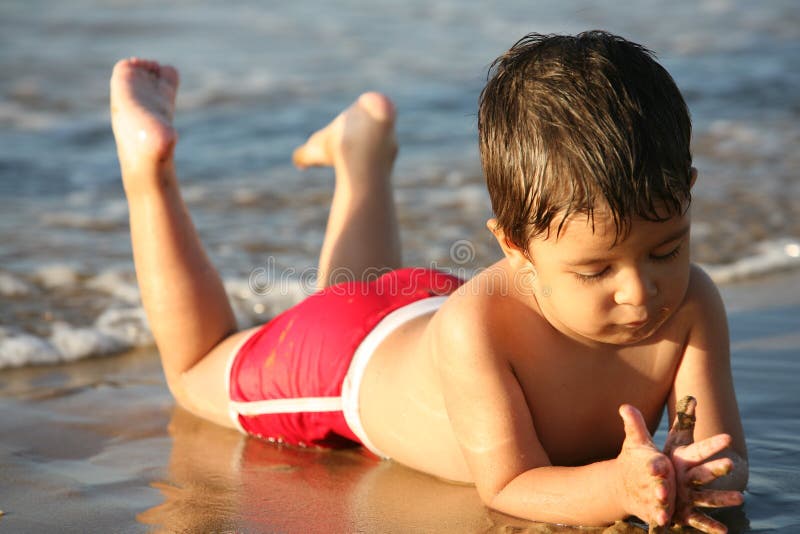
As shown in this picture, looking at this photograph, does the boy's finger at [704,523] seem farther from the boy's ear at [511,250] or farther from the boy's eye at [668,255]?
the boy's ear at [511,250]

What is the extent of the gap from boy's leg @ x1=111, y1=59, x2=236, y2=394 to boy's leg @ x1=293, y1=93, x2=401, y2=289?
17.1 inches

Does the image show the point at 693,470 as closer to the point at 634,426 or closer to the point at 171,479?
the point at 634,426

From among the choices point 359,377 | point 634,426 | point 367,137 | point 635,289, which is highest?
point 367,137

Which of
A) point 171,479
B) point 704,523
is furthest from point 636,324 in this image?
→ point 171,479

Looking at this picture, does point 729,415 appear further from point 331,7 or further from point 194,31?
point 331,7

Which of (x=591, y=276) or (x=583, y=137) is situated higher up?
(x=583, y=137)

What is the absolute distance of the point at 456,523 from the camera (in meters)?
2.46

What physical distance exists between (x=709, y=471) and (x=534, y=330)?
538mm

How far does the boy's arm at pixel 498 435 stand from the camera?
2299mm

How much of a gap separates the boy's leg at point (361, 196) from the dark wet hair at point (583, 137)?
1364 millimetres

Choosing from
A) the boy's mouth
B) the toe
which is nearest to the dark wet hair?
the boy's mouth

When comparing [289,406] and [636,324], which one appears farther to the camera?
[289,406]

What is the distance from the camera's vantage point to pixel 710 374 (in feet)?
8.20

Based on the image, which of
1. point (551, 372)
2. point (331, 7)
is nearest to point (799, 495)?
point (551, 372)
